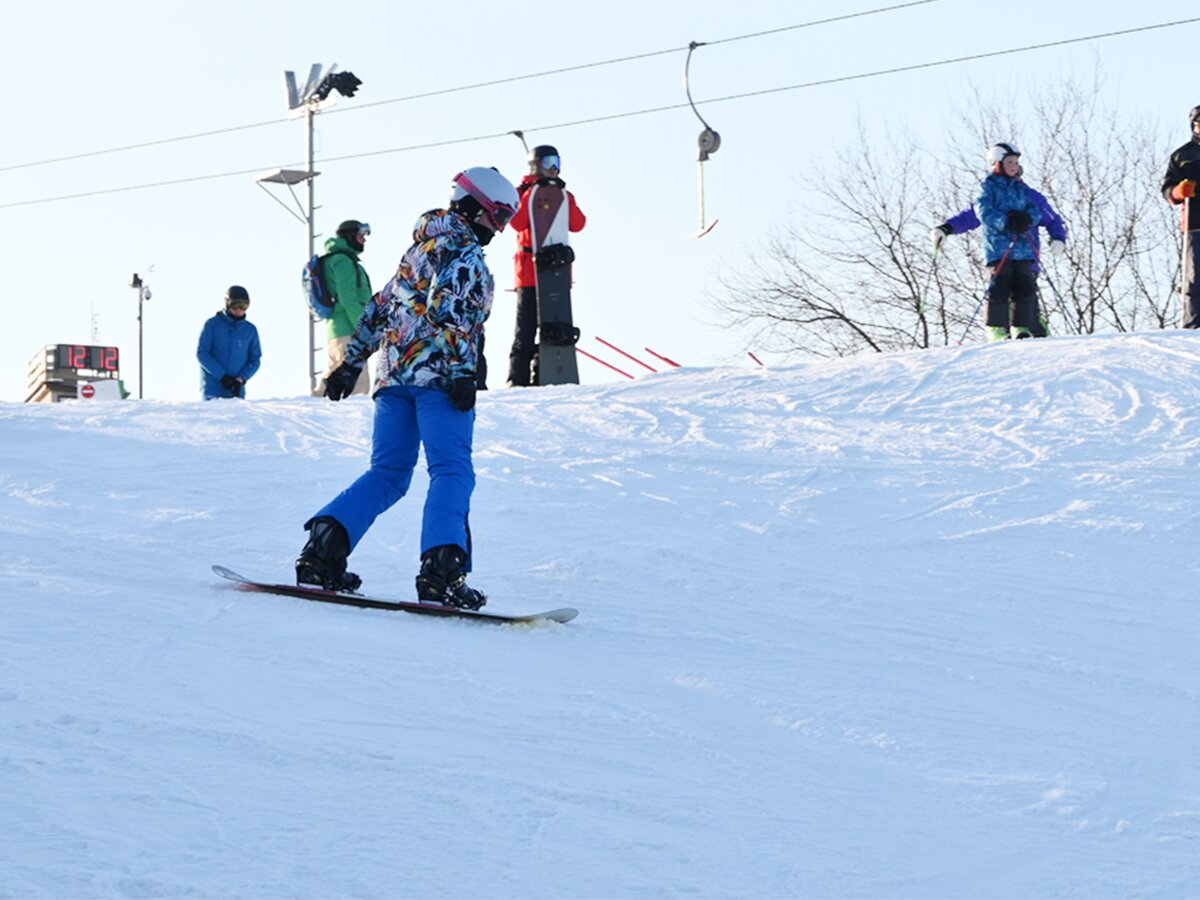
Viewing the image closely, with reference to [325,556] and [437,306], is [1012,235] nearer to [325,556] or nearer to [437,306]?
[437,306]

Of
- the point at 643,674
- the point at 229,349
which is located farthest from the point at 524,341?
the point at 643,674

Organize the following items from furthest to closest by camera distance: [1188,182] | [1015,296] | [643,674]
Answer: [1015,296], [1188,182], [643,674]

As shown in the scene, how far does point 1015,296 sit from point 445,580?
24.9ft

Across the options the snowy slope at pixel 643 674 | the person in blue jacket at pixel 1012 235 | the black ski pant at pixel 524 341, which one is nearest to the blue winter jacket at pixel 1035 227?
the person in blue jacket at pixel 1012 235

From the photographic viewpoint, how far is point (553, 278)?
40.4 feet

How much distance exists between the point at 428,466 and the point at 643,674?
1264 mm

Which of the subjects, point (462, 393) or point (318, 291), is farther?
point (318, 291)

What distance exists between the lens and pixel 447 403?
571cm

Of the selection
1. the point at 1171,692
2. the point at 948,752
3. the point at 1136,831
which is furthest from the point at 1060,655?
the point at 1136,831

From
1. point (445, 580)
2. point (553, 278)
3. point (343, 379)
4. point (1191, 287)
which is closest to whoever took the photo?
point (445, 580)

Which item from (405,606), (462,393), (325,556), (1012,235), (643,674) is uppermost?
(1012,235)

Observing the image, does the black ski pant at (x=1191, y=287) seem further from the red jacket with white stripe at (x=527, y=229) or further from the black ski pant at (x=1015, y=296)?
the red jacket with white stripe at (x=527, y=229)

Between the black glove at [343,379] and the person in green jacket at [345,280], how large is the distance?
595 centimetres

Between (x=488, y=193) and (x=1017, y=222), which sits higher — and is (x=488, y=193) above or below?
below
